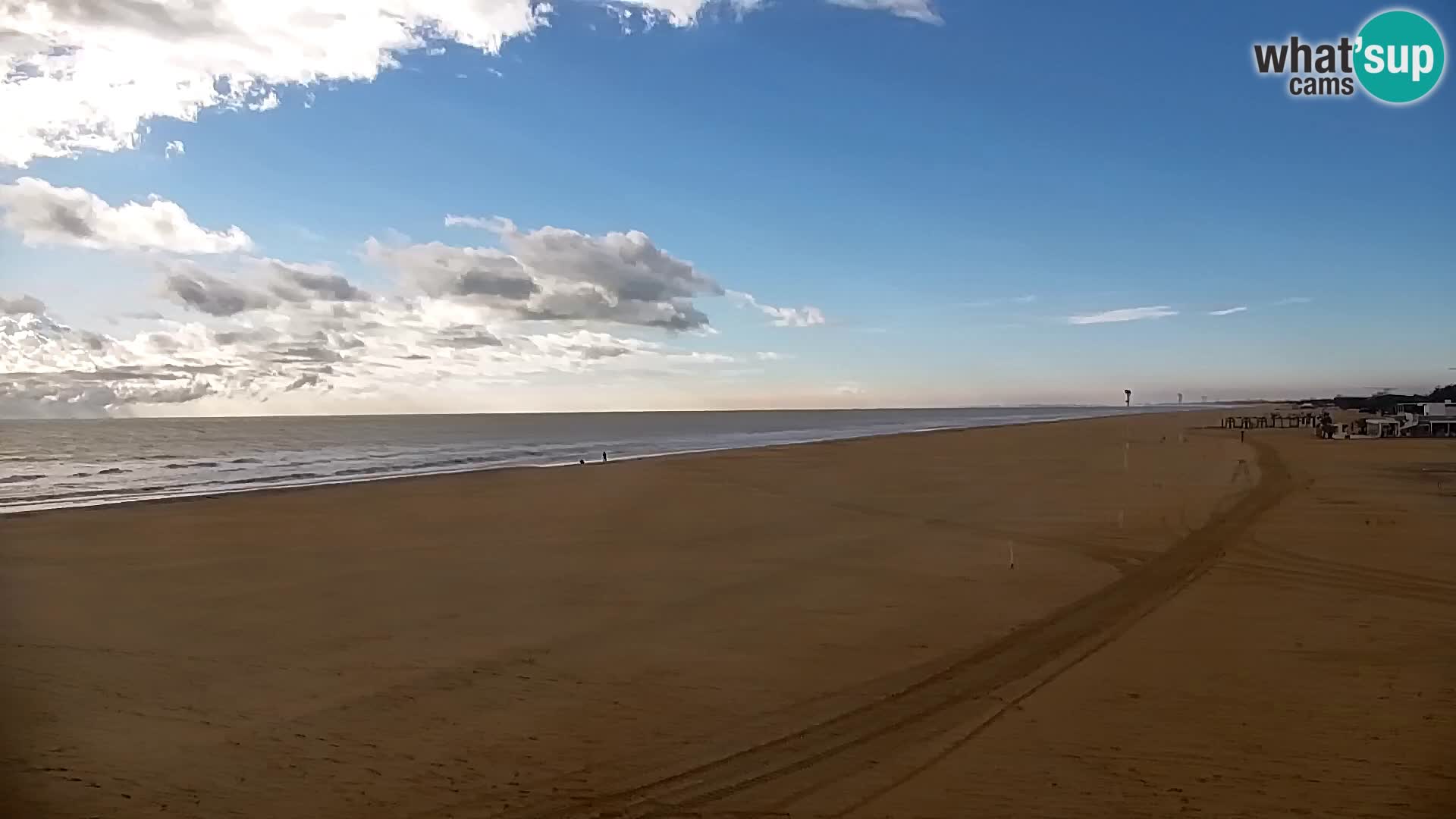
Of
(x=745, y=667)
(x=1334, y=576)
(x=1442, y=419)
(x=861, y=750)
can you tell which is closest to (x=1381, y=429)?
(x=1442, y=419)

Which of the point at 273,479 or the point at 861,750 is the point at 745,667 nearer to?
the point at 861,750

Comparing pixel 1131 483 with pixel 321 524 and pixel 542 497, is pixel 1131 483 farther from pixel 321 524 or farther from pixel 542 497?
pixel 321 524

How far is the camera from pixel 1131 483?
2725 centimetres

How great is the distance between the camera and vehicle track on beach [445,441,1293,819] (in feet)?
20.5

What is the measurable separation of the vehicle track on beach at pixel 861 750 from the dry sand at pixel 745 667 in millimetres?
34

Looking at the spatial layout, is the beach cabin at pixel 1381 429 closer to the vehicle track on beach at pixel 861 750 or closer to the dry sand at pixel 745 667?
the dry sand at pixel 745 667

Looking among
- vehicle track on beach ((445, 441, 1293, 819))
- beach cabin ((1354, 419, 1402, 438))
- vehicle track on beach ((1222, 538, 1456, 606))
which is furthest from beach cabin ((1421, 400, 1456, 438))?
vehicle track on beach ((445, 441, 1293, 819))

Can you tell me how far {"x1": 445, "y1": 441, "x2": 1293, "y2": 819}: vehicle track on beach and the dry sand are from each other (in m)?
0.03

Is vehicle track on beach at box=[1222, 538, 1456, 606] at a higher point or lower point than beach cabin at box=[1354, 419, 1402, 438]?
lower

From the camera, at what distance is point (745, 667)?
9.58m

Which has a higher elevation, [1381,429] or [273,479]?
[1381,429]

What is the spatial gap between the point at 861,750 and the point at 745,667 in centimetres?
257

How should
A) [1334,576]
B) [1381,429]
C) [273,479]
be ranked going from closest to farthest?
1. [1334,576]
2. [273,479]
3. [1381,429]

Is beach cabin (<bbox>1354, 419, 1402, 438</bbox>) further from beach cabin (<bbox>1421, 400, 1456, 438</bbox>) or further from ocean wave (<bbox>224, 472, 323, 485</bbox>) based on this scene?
ocean wave (<bbox>224, 472, 323, 485</bbox>)
